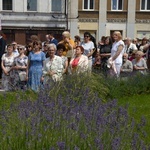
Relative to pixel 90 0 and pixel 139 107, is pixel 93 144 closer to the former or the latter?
pixel 139 107

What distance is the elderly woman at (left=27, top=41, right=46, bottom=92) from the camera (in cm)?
994

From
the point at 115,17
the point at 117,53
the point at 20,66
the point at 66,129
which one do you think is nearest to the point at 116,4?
the point at 115,17

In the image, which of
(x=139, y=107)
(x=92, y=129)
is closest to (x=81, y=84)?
(x=139, y=107)

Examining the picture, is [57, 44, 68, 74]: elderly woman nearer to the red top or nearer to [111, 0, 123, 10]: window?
the red top

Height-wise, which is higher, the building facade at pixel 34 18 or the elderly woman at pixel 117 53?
the building facade at pixel 34 18

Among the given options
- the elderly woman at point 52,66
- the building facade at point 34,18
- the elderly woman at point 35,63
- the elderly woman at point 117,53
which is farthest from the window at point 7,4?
the elderly woman at point 52,66

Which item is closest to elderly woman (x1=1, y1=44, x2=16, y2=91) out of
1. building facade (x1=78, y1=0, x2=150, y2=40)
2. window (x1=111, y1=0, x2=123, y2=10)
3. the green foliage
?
the green foliage

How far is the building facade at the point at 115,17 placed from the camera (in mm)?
34875

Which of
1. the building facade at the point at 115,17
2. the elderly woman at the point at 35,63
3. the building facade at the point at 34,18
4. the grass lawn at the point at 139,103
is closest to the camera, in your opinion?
the grass lawn at the point at 139,103

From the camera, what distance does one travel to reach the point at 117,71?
11.0 metres

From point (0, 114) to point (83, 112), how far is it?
0.99m

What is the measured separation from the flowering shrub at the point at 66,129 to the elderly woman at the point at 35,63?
5.16 meters

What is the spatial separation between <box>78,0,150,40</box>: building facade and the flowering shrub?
3031 centimetres

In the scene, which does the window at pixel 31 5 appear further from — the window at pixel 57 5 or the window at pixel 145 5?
Result: the window at pixel 145 5
